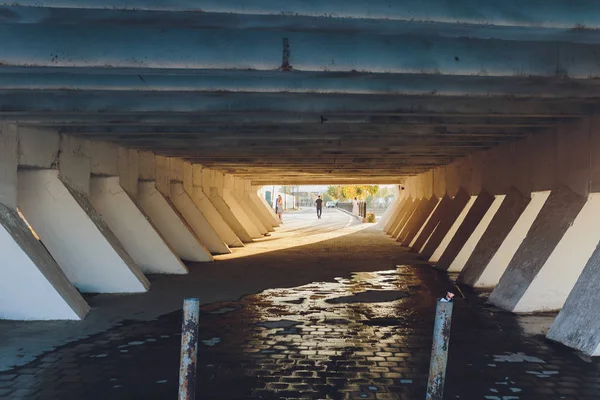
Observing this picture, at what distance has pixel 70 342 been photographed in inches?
272

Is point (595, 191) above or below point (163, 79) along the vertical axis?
below

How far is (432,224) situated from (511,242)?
7.38 metres

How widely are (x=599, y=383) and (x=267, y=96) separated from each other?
5177 millimetres

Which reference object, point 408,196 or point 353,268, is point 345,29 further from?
point 408,196

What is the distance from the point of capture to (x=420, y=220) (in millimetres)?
21797

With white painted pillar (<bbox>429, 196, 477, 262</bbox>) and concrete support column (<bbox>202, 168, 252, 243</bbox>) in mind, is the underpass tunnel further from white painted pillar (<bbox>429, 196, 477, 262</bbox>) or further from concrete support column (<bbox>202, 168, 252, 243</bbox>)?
concrete support column (<bbox>202, 168, 252, 243</bbox>)

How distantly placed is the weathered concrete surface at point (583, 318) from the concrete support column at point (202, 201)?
42.7 feet

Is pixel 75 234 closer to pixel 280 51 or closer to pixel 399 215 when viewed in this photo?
pixel 280 51

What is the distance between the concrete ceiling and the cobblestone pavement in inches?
123

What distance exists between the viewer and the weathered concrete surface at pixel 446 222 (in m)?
16.0

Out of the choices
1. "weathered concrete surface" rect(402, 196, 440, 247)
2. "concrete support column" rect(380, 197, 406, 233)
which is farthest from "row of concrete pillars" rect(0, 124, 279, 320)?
"concrete support column" rect(380, 197, 406, 233)

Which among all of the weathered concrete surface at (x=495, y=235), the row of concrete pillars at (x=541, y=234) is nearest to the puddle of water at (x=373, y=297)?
the row of concrete pillars at (x=541, y=234)

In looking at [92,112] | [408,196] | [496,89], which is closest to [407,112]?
[496,89]

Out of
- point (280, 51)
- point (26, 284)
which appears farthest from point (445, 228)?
point (280, 51)
